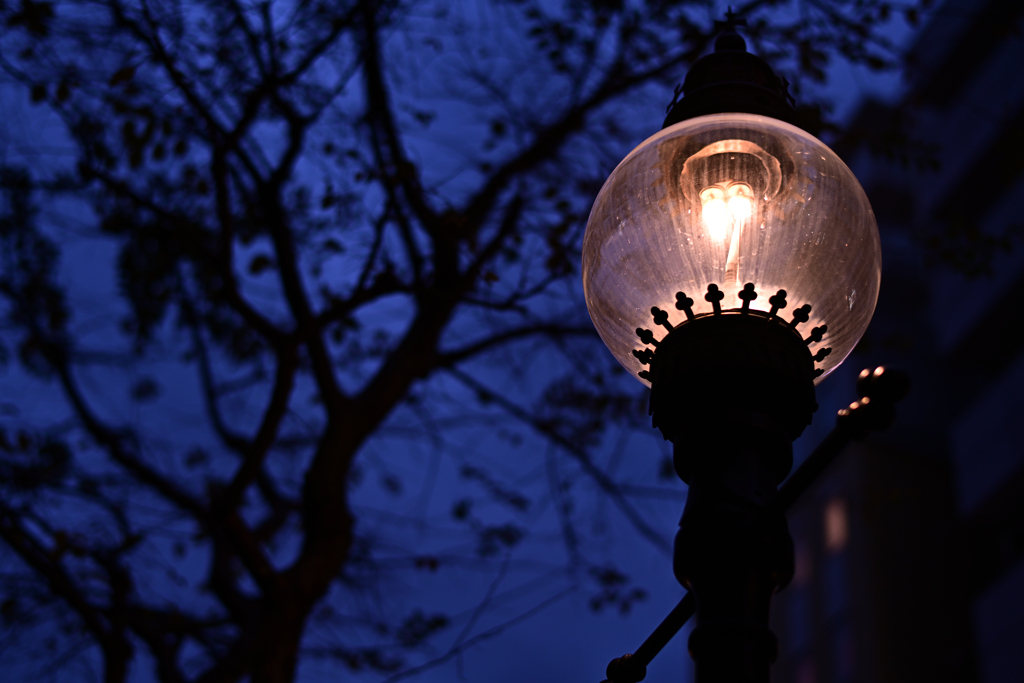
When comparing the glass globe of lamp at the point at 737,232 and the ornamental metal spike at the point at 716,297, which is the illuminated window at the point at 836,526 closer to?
the glass globe of lamp at the point at 737,232

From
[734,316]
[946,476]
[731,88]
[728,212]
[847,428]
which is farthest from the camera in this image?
[946,476]

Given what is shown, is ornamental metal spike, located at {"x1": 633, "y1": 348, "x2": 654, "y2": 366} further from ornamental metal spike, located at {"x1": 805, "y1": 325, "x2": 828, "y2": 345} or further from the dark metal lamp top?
the dark metal lamp top

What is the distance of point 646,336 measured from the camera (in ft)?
6.40

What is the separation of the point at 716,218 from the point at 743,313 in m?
0.25

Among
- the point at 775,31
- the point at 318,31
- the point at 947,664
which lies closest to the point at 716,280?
the point at 318,31

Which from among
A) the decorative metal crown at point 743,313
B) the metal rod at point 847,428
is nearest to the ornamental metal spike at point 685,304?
the decorative metal crown at point 743,313

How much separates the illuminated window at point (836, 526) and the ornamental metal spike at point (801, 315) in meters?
18.9

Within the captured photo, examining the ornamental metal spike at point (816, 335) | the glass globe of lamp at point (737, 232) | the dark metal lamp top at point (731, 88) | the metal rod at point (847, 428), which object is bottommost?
the metal rod at point (847, 428)

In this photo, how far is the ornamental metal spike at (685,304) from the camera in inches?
74.2

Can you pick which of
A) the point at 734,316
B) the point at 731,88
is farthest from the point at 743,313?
the point at 731,88

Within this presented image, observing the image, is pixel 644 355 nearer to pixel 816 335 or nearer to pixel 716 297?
pixel 716 297

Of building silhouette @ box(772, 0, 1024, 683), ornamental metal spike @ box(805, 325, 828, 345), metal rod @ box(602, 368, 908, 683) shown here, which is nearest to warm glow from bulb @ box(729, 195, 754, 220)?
ornamental metal spike @ box(805, 325, 828, 345)

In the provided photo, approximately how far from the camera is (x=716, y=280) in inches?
74.0

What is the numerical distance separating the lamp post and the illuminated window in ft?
61.8
